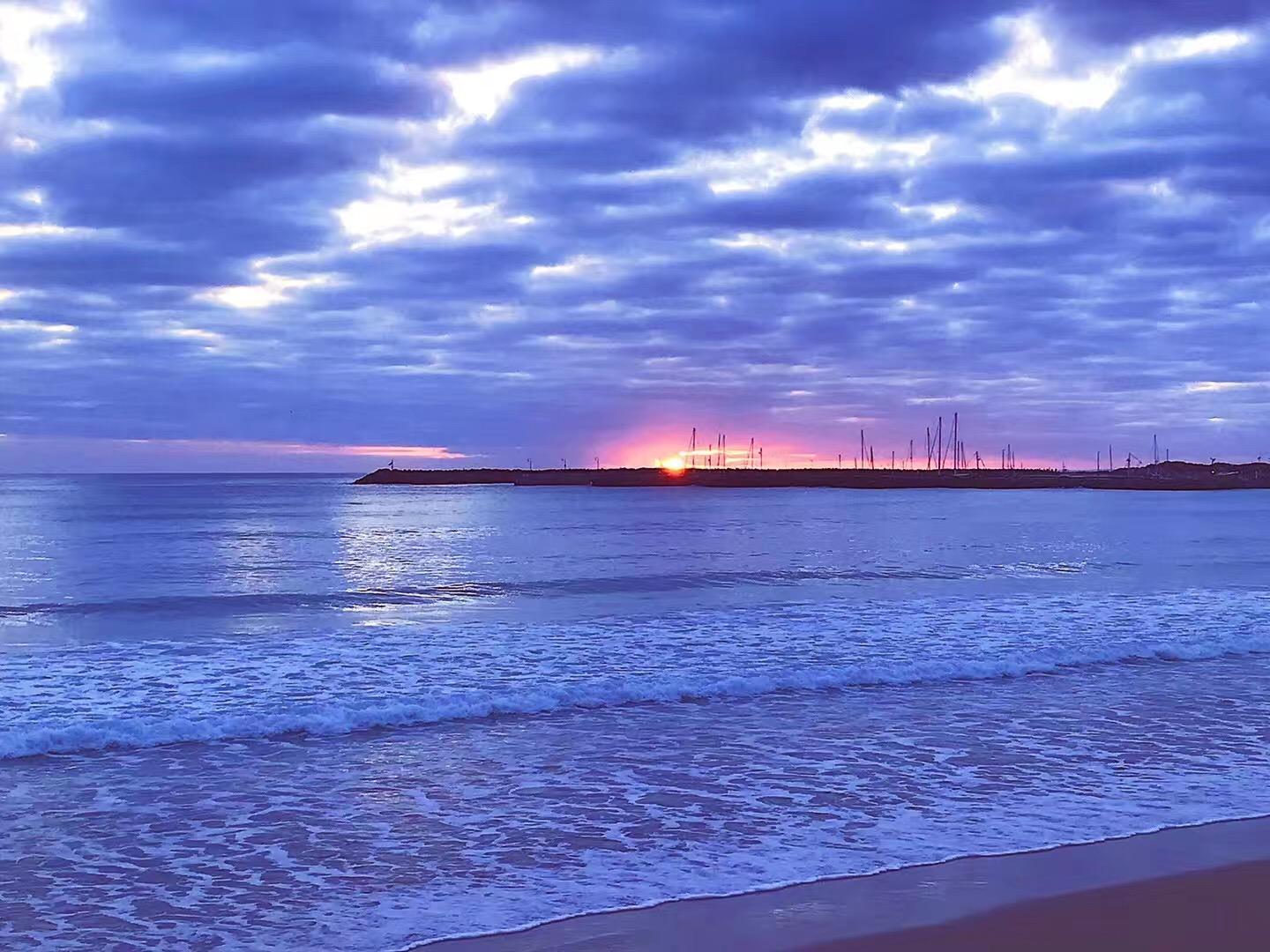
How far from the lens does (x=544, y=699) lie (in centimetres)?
1328

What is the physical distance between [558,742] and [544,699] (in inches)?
81.8

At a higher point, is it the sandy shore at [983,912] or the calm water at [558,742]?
the sandy shore at [983,912]

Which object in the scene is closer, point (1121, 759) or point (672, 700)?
point (1121, 759)

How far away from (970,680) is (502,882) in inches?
378

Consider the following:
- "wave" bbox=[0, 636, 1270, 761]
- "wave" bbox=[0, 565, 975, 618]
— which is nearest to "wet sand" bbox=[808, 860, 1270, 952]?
"wave" bbox=[0, 636, 1270, 761]

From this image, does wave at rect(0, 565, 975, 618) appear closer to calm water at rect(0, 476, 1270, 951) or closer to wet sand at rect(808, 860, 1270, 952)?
calm water at rect(0, 476, 1270, 951)

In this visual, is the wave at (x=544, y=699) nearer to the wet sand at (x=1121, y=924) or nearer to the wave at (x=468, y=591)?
the wet sand at (x=1121, y=924)

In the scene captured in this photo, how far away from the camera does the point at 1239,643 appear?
1772 centimetres

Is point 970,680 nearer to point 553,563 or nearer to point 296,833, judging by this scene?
point 296,833

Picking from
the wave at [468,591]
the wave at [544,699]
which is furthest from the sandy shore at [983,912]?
the wave at [468,591]

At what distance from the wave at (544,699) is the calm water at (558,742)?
5 cm

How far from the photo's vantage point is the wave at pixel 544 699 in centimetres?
1128

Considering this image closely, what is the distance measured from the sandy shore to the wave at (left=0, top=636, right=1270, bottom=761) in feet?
20.8

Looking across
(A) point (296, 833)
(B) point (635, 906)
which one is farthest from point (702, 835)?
(A) point (296, 833)
